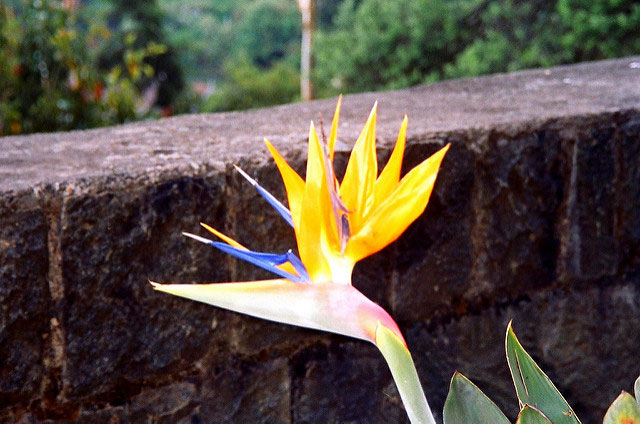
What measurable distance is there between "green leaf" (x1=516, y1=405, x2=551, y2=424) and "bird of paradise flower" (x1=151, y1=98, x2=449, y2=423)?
87 millimetres

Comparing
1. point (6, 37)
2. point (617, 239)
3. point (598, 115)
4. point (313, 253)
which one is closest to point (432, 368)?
point (617, 239)

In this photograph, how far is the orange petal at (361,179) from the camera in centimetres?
83

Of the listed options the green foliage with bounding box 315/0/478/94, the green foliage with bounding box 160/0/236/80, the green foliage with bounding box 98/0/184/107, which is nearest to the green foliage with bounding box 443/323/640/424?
the green foliage with bounding box 315/0/478/94

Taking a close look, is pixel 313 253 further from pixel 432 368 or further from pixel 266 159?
pixel 432 368

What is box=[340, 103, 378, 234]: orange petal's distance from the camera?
2.74ft

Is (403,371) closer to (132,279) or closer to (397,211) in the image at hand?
(397,211)

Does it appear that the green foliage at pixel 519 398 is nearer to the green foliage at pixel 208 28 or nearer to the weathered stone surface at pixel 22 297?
the weathered stone surface at pixel 22 297

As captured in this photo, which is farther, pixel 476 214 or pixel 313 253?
pixel 476 214

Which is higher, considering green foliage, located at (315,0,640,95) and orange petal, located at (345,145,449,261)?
orange petal, located at (345,145,449,261)

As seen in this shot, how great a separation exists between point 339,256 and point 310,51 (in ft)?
27.5

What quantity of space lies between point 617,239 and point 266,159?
0.77 meters

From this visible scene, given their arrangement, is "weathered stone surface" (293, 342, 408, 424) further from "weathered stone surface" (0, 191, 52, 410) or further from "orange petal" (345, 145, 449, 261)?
"orange petal" (345, 145, 449, 261)

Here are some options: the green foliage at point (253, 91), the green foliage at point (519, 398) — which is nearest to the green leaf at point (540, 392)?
the green foliage at point (519, 398)

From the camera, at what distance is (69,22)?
4344mm
